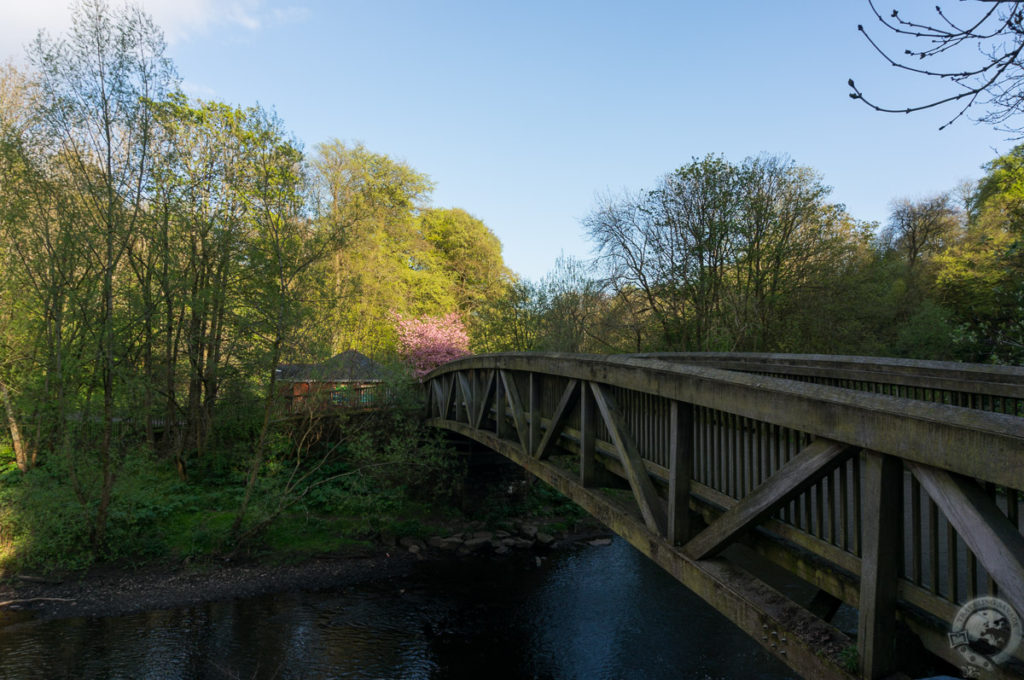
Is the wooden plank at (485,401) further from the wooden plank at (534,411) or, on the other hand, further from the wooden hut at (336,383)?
the wooden hut at (336,383)

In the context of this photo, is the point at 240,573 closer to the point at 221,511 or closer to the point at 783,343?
the point at 221,511

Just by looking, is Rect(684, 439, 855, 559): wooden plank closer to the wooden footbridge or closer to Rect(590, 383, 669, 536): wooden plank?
the wooden footbridge

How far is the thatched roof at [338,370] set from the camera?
15113mm

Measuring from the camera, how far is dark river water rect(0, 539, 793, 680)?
9.22 metres

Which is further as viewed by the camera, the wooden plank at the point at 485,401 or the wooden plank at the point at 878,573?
the wooden plank at the point at 485,401

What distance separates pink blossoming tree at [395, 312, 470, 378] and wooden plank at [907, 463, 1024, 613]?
23.0 meters

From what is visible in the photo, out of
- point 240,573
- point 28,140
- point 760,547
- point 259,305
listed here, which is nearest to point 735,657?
point 760,547

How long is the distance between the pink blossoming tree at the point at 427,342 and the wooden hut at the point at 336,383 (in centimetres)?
727

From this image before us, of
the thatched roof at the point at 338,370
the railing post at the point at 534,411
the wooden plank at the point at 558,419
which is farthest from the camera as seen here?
the thatched roof at the point at 338,370

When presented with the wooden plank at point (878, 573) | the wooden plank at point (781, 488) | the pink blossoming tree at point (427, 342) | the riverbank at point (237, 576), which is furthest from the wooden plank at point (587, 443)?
the pink blossoming tree at point (427, 342)

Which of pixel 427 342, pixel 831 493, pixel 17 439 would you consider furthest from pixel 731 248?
pixel 17 439

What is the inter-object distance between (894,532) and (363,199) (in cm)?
2663

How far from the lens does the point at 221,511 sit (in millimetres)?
14898

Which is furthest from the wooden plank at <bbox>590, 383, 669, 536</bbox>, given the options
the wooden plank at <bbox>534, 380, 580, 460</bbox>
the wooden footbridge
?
the wooden plank at <bbox>534, 380, 580, 460</bbox>
